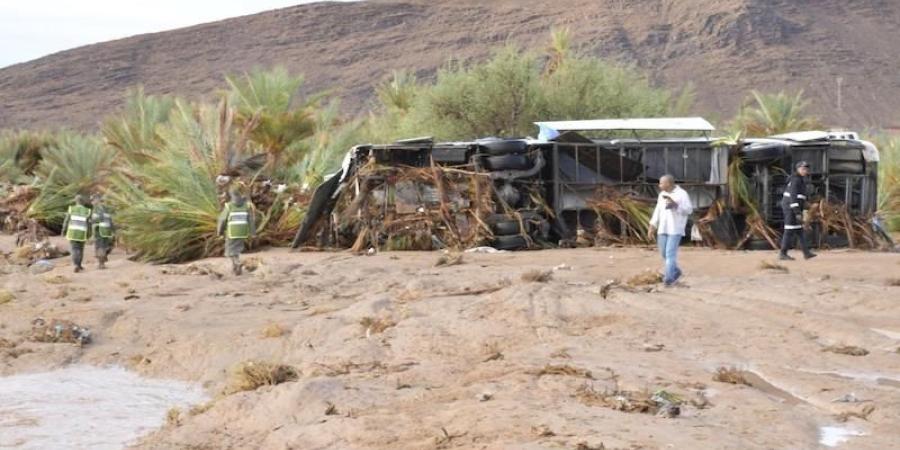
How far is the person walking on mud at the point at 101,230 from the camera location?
22594 millimetres

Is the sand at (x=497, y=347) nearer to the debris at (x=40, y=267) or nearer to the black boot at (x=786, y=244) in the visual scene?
the black boot at (x=786, y=244)

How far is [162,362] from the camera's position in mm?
14352

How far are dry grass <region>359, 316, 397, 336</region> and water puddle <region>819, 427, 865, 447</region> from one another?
5767mm

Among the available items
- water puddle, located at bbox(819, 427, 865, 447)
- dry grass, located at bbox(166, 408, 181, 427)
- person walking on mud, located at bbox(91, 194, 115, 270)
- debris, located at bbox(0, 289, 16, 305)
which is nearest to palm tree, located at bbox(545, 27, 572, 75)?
person walking on mud, located at bbox(91, 194, 115, 270)

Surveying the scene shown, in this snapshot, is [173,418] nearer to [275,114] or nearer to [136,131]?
[275,114]

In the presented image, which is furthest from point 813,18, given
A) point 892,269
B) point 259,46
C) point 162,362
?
point 162,362

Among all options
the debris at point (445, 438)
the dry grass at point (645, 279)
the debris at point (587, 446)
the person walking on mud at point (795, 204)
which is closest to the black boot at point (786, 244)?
the person walking on mud at point (795, 204)

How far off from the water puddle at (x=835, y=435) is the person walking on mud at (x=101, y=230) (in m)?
16.3

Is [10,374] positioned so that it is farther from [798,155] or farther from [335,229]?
[798,155]

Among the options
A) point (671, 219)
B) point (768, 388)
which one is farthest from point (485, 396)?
point (671, 219)

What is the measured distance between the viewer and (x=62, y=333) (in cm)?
1549

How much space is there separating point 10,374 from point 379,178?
10.1 meters

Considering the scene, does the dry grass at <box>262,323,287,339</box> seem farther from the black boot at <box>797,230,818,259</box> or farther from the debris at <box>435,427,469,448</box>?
the black boot at <box>797,230,818,259</box>

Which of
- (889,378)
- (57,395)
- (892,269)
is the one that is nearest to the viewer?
(889,378)
